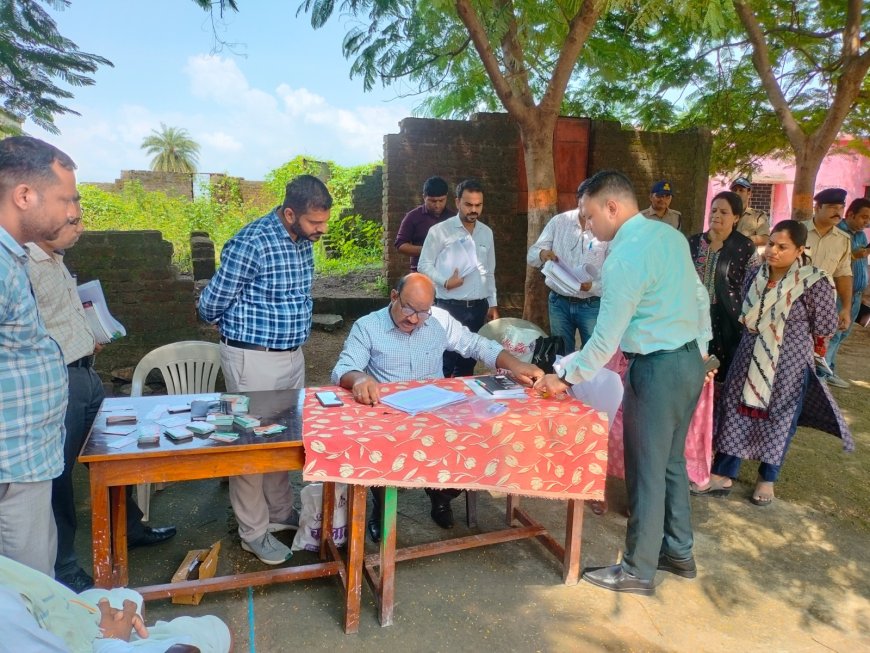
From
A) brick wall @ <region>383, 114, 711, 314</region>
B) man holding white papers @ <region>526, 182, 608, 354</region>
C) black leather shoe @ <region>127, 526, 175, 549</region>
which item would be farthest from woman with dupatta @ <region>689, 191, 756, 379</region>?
brick wall @ <region>383, 114, 711, 314</region>

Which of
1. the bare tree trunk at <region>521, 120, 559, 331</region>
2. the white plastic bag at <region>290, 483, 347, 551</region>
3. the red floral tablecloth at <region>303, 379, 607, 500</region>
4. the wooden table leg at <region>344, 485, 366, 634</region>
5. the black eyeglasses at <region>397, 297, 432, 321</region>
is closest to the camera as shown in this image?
the red floral tablecloth at <region>303, 379, 607, 500</region>

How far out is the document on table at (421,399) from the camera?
2.71 meters

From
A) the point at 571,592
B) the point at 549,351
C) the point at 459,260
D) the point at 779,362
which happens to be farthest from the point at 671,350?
the point at 459,260

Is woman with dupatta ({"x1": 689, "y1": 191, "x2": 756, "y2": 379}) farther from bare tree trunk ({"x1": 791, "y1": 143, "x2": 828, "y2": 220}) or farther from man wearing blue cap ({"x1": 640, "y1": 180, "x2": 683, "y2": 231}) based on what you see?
bare tree trunk ({"x1": 791, "y1": 143, "x2": 828, "y2": 220})

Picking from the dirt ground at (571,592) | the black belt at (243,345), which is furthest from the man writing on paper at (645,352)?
the black belt at (243,345)

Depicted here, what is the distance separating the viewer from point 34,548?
193 cm

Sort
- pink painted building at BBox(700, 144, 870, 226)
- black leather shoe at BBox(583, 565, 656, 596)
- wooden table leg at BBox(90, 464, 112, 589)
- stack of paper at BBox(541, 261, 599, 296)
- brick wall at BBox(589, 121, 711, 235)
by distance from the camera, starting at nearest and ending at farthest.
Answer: wooden table leg at BBox(90, 464, 112, 589), black leather shoe at BBox(583, 565, 656, 596), stack of paper at BBox(541, 261, 599, 296), brick wall at BBox(589, 121, 711, 235), pink painted building at BBox(700, 144, 870, 226)

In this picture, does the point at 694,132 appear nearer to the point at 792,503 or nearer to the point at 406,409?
the point at 792,503

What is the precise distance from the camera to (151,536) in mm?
3246

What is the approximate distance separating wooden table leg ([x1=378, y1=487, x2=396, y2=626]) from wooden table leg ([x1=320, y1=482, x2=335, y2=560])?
467mm

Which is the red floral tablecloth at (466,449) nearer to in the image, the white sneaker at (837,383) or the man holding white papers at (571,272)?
the man holding white papers at (571,272)

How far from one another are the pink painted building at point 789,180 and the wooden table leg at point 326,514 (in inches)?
660

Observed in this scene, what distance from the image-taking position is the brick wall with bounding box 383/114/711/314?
331 inches

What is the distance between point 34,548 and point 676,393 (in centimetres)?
249
